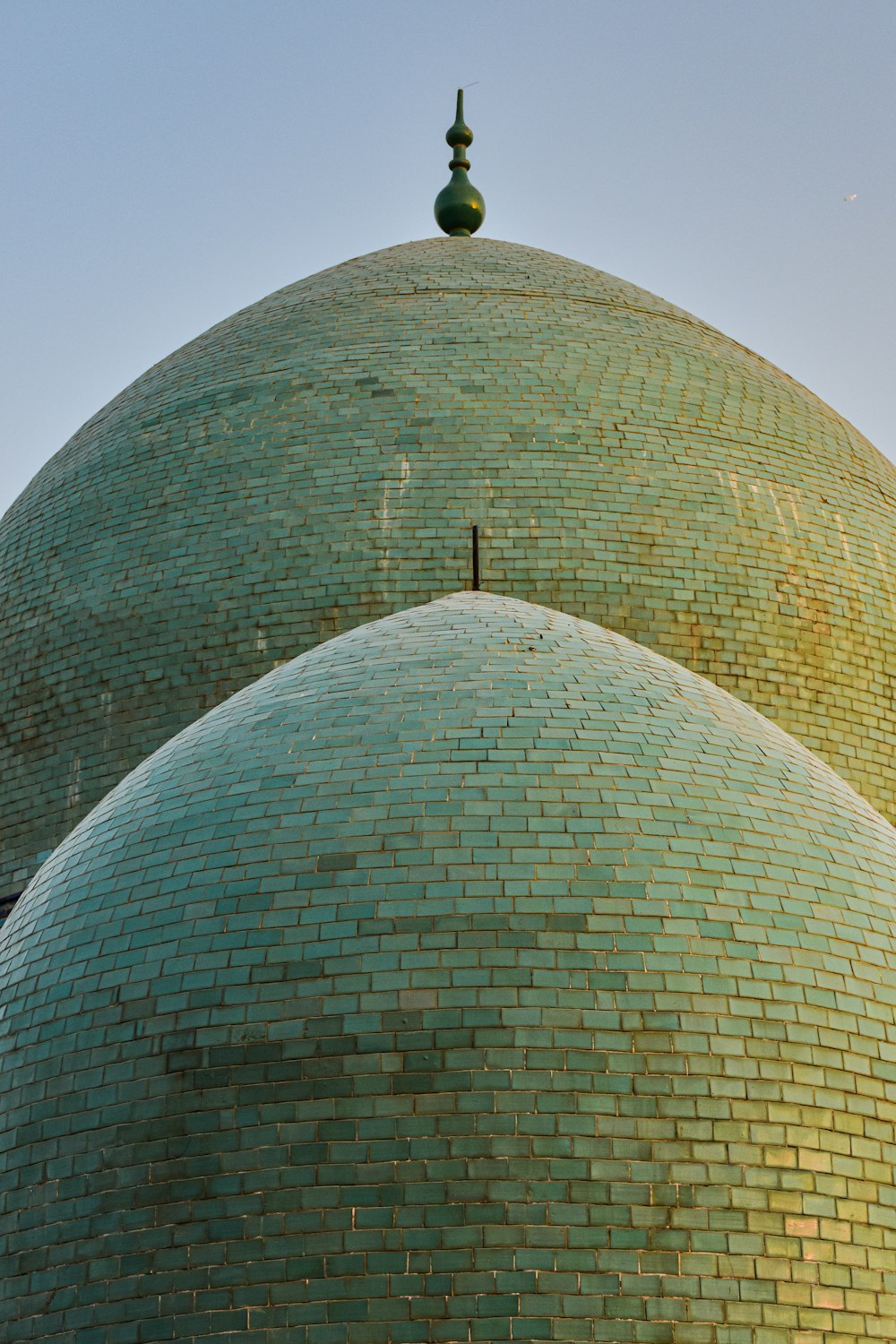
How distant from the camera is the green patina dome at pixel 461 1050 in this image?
38.6 ft

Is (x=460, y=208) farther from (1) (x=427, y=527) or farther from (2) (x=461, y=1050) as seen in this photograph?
(2) (x=461, y=1050)

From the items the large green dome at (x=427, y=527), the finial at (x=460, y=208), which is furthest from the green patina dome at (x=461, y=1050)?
the finial at (x=460, y=208)

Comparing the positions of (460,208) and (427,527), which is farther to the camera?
(460,208)

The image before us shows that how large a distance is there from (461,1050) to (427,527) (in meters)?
8.72

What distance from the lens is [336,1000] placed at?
12.5 metres

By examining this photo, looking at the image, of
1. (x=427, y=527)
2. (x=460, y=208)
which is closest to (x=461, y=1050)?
(x=427, y=527)

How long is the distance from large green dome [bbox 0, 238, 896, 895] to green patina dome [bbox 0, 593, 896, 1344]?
5584 millimetres

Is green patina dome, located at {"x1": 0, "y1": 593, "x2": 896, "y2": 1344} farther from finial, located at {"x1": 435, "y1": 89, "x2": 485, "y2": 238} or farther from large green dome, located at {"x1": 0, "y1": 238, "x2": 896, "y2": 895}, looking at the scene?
finial, located at {"x1": 435, "y1": 89, "x2": 485, "y2": 238}

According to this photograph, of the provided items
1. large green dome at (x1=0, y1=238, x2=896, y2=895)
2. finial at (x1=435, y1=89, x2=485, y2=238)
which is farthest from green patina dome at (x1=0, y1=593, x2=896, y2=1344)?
finial at (x1=435, y1=89, x2=485, y2=238)

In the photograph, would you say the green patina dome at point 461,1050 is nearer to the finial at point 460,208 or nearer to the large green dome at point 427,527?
the large green dome at point 427,527

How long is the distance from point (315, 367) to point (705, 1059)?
11.6 meters

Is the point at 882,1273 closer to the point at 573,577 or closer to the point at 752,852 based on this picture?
the point at 752,852

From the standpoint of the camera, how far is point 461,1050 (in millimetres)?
12180

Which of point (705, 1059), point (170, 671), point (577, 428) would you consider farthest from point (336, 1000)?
point (577, 428)
